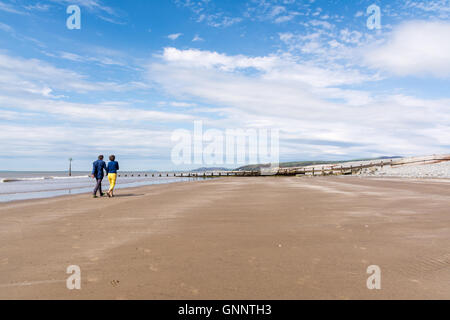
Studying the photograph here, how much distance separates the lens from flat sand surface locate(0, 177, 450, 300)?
3891 mm

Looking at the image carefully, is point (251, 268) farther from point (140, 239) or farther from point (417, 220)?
point (417, 220)

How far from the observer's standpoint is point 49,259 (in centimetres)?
527

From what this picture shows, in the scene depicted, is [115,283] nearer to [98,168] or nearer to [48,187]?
[98,168]

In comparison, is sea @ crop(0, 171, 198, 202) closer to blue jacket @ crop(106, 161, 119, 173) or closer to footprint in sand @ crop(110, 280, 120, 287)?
blue jacket @ crop(106, 161, 119, 173)

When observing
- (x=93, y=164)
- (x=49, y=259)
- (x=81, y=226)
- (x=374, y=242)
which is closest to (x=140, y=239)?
(x=49, y=259)

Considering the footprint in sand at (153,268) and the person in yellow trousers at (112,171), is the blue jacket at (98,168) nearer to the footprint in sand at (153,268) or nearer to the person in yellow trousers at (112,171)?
the person in yellow trousers at (112,171)

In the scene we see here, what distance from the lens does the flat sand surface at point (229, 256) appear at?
389cm

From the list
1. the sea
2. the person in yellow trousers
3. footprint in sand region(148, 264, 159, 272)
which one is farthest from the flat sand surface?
the sea

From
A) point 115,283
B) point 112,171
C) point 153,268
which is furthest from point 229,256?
point 112,171

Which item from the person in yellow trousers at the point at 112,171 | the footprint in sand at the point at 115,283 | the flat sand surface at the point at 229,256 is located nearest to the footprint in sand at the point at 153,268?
the flat sand surface at the point at 229,256

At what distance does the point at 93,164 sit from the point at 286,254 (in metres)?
14.5

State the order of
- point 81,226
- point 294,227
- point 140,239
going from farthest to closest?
point 81,226
point 294,227
point 140,239
